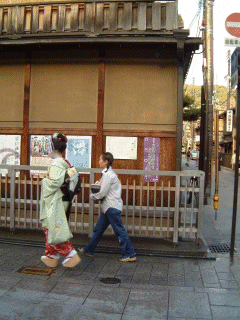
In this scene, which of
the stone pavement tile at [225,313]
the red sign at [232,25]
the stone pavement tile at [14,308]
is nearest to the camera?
the stone pavement tile at [14,308]

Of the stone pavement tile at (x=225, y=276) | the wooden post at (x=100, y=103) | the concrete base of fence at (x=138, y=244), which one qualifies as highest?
the wooden post at (x=100, y=103)

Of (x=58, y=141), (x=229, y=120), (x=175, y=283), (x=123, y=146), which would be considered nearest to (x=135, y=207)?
(x=123, y=146)

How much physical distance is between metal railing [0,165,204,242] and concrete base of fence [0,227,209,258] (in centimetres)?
13

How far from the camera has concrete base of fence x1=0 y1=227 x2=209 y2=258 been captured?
6.50 meters

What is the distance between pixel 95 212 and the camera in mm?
7547

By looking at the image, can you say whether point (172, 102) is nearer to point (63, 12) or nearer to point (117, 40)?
point (117, 40)

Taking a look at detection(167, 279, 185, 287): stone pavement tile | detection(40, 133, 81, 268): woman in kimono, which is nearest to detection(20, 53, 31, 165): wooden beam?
detection(40, 133, 81, 268): woman in kimono

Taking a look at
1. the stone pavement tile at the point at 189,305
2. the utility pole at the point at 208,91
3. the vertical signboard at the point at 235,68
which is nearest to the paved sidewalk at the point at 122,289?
the stone pavement tile at the point at 189,305

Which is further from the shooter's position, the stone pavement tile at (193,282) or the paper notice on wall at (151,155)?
the paper notice on wall at (151,155)

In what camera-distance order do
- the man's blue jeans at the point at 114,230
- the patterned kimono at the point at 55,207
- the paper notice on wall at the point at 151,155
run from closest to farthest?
the patterned kimono at the point at 55,207 < the man's blue jeans at the point at 114,230 < the paper notice on wall at the point at 151,155

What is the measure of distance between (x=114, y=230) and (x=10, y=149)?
334 centimetres

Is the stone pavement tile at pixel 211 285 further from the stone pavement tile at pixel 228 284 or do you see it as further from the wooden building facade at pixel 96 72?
the wooden building facade at pixel 96 72

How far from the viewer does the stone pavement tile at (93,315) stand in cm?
400

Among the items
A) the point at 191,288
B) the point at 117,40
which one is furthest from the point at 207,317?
the point at 117,40
